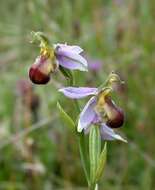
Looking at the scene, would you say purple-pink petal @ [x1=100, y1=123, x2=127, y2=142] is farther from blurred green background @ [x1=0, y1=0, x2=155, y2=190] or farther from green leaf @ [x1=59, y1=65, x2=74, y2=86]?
blurred green background @ [x1=0, y1=0, x2=155, y2=190]

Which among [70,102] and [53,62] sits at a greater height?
[53,62]

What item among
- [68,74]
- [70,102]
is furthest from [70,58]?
[70,102]

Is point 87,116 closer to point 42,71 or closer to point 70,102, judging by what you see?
point 42,71

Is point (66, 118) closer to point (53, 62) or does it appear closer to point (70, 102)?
point (53, 62)

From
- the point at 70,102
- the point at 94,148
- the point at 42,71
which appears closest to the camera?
the point at 42,71

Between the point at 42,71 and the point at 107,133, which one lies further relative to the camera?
the point at 107,133

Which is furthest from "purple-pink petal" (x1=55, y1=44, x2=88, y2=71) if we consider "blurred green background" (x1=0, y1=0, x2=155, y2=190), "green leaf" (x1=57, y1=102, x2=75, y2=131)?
"blurred green background" (x1=0, y1=0, x2=155, y2=190)

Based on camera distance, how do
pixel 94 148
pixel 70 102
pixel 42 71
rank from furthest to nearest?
1. pixel 70 102
2. pixel 94 148
3. pixel 42 71
